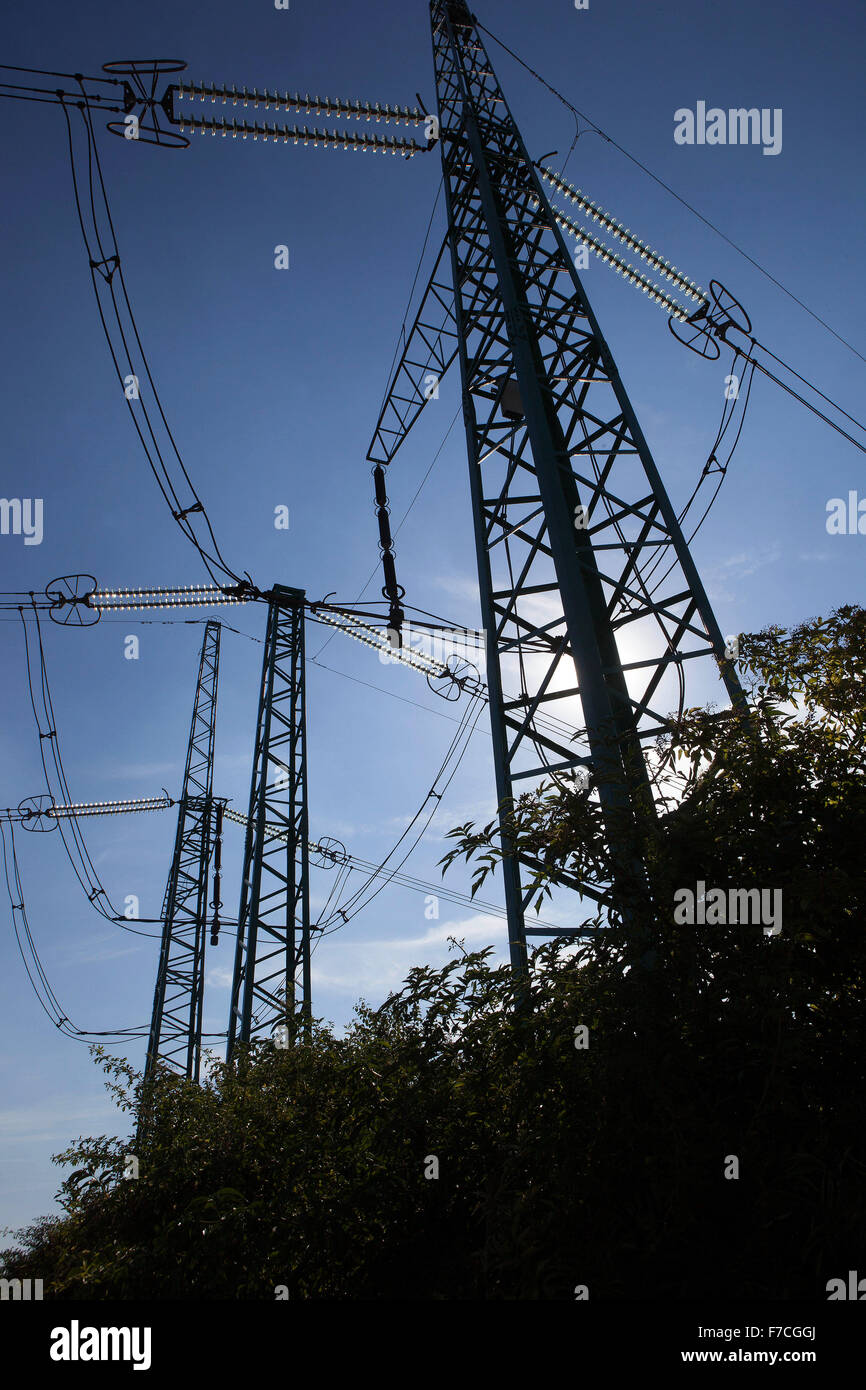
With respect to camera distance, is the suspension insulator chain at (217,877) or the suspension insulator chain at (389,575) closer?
the suspension insulator chain at (389,575)

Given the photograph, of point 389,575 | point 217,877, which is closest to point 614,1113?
point 389,575

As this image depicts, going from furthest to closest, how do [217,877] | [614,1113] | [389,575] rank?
[217,877]
[389,575]
[614,1113]

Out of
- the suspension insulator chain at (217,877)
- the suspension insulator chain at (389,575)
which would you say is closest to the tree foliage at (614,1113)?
the suspension insulator chain at (389,575)

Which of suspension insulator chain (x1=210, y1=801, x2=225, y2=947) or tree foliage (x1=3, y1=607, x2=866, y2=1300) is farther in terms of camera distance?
suspension insulator chain (x1=210, y1=801, x2=225, y2=947)

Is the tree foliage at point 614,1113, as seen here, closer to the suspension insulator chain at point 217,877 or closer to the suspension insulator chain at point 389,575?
the suspension insulator chain at point 389,575

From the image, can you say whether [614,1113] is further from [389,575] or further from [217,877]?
[217,877]

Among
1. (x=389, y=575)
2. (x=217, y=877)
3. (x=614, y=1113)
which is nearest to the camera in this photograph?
(x=614, y=1113)

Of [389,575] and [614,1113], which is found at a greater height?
[389,575]

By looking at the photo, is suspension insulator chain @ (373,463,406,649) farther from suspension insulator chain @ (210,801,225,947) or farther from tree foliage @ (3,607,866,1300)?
suspension insulator chain @ (210,801,225,947)

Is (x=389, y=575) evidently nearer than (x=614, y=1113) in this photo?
No

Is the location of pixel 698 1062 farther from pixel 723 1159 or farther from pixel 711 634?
pixel 711 634

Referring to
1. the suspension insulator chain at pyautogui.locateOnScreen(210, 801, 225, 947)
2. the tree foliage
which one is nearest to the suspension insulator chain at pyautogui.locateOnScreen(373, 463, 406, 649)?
the tree foliage

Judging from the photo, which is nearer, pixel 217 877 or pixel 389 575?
pixel 389 575
